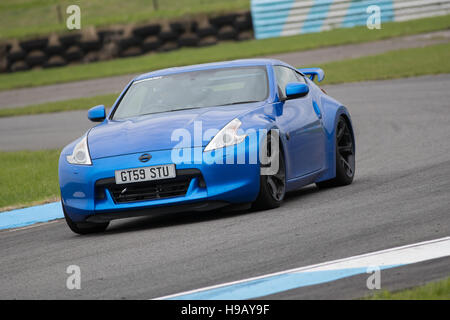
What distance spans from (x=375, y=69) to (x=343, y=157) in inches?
524

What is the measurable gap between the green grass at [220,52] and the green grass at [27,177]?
12.4m

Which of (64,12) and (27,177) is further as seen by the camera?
(64,12)

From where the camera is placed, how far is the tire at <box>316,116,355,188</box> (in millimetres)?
9234

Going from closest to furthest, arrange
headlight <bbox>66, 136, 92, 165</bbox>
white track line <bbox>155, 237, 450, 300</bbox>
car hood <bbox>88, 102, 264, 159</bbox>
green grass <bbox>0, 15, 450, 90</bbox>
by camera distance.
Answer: white track line <bbox>155, 237, 450, 300</bbox> → car hood <bbox>88, 102, 264, 159</bbox> → headlight <bbox>66, 136, 92, 165</bbox> → green grass <bbox>0, 15, 450, 90</bbox>

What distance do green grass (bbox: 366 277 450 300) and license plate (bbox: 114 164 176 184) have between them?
296 cm

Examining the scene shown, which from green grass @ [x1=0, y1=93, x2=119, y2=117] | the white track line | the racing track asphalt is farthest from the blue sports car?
green grass @ [x1=0, y1=93, x2=119, y2=117]

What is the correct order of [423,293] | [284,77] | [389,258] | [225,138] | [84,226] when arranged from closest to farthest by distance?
[423,293], [389,258], [225,138], [84,226], [284,77]

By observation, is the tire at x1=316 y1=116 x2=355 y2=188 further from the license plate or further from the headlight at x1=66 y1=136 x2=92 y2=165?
the headlight at x1=66 y1=136 x2=92 y2=165

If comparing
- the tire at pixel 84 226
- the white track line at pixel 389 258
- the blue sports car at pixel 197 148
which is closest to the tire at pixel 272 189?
the blue sports car at pixel 197 148

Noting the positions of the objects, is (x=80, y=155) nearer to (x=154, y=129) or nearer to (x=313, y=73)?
(x=154, y=129)

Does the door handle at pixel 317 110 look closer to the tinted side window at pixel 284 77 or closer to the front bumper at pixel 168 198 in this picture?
the tinted side window at pixel 284 77

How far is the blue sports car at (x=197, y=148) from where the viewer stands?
738 centimetres

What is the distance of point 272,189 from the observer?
307 inches

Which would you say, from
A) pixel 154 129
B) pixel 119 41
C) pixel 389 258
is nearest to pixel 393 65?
pixel 119 41
